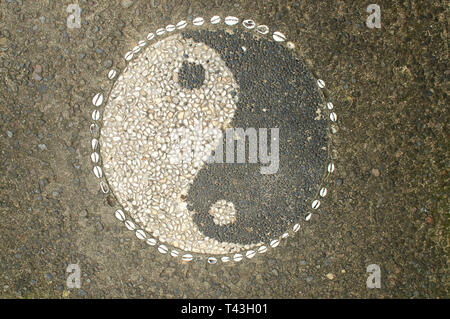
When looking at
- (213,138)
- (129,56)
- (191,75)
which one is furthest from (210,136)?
(129,56)

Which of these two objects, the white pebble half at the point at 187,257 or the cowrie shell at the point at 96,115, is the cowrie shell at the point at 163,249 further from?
the cowrie shell at the point at 96,115

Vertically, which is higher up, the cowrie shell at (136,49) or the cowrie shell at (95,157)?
the cowrie shell at (136,49)

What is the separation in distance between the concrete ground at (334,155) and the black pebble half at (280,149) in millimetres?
150

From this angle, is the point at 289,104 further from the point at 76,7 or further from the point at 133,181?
the point at 76,7

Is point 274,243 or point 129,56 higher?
point 129,56

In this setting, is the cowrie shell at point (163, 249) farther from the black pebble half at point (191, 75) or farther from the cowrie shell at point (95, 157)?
the black pebble half at point (191, 75)

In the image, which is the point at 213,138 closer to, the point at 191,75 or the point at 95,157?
the point at 191,75

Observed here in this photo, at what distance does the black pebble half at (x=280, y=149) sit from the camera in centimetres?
264

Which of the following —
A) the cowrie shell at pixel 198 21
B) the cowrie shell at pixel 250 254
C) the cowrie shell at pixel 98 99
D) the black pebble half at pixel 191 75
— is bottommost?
the cowrie shell at pixel 250 254

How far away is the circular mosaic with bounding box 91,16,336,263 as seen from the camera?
2.63 m

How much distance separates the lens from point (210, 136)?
2633mm

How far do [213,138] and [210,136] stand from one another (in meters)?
0.03

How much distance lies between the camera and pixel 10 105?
2697 millimetres

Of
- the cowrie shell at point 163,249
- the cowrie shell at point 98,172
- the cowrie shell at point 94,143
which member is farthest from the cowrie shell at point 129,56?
the cowrie shell at point 163,249
